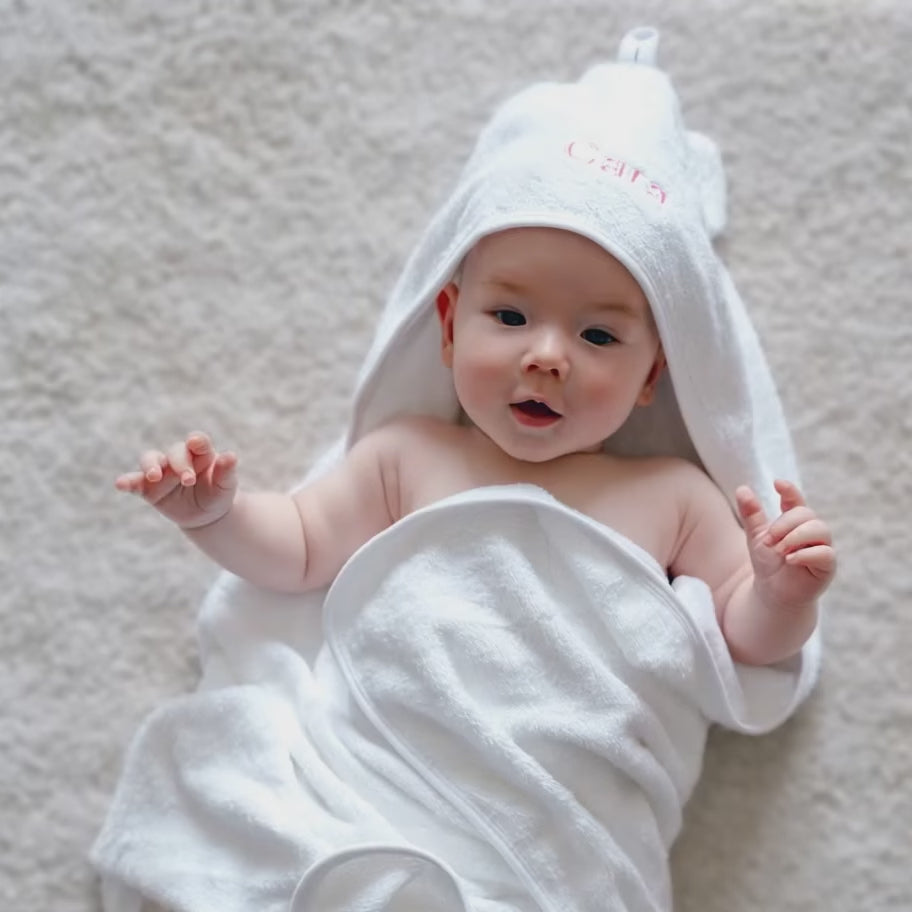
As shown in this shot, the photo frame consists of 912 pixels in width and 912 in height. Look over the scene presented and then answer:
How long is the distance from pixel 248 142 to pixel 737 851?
2.81 ft

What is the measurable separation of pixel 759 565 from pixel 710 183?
44 centimetres

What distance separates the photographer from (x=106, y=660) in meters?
1.24

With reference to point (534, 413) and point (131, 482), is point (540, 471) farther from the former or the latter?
point (131, 482)

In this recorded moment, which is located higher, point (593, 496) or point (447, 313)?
point (447, 313)

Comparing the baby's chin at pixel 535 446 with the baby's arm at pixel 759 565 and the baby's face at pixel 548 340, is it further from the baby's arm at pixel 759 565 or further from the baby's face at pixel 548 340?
the baby's arm at pixel 759 565

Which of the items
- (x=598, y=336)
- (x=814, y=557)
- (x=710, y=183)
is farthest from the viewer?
(x=710, y=183)

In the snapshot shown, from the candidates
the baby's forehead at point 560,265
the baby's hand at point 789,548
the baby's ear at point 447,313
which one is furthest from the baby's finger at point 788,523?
the baby's ear at point 447,313

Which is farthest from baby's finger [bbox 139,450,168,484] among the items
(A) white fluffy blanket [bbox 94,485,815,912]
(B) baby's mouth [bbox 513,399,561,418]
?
(B) baby's mouth [bbox 513,399,561,418]

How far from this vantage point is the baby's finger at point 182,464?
1.00m

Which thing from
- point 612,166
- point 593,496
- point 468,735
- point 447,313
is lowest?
point 468,735

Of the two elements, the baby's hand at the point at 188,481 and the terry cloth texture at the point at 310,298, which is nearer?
the baby's hand at the point at 188,481

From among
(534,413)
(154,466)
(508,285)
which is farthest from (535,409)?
(154,466)

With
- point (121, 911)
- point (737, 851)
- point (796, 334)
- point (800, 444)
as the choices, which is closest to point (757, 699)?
point (737, 851)

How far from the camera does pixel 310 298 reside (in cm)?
130
